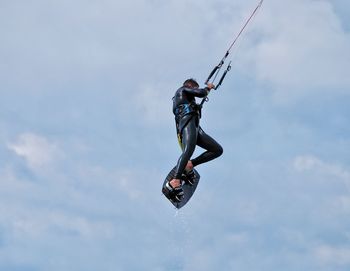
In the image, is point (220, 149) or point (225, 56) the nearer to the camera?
point (225, 56)

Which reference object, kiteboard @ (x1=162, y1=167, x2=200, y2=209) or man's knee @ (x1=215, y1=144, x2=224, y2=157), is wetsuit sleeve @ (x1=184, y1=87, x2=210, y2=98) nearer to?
man's knee @ (x1=215, y1=144, x2=224, y2=157)

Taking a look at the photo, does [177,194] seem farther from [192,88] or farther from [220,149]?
[192,88]

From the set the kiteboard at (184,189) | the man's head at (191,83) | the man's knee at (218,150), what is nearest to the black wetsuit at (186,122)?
the man's head at (191,83)

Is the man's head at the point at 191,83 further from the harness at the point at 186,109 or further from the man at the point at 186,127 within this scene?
the harness at the point at 186,109

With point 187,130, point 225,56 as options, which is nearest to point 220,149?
point 187,130

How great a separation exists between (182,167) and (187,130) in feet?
4.49

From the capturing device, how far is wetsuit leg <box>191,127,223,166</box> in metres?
24.4

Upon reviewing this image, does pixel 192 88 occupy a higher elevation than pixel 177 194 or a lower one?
higher

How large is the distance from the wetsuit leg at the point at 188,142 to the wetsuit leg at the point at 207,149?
827 millimetres

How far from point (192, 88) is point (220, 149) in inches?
117

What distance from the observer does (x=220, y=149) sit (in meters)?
24.9

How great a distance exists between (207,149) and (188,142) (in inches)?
65.6

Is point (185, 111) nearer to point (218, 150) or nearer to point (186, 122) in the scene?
point (186, 122)

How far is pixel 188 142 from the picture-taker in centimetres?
2328
